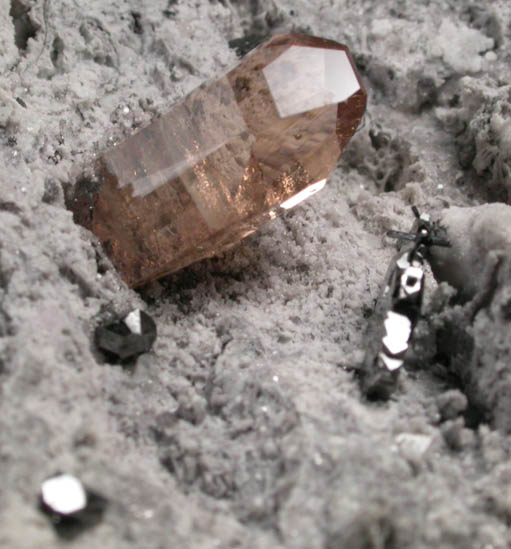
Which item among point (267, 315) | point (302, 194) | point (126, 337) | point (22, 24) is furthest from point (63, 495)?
point (22, 24)

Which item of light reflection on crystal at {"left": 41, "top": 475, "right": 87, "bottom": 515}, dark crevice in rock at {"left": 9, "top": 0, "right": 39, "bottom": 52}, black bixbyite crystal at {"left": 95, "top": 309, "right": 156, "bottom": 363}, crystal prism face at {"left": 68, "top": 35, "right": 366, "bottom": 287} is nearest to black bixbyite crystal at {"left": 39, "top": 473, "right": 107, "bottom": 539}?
light reflection on crystal at {"left": 41, "top": 475, "right": 87, "bottom": 515}

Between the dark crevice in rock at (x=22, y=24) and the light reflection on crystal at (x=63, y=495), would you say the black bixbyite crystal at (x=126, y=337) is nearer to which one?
the light reflection on crystal at (x=63, y=495)

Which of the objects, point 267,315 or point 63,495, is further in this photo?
point 267,315

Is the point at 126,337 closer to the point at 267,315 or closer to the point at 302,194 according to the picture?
the point at 267,315

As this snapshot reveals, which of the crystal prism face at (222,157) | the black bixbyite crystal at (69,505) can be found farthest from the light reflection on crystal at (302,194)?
the black bixbyite crystal at (69,505)

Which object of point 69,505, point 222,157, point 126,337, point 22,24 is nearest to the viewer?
point 69,505

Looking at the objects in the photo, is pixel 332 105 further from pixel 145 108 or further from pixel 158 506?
pixel 158 506

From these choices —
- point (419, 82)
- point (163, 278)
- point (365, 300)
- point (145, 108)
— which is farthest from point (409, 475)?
point (419, 82)
